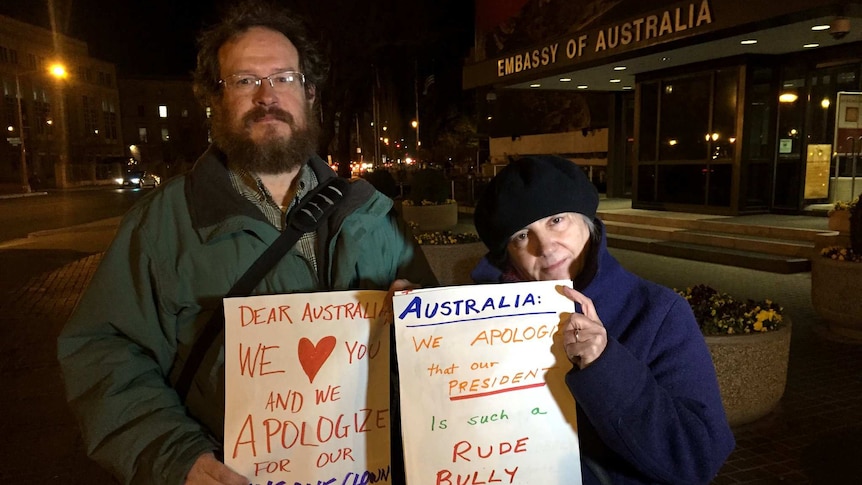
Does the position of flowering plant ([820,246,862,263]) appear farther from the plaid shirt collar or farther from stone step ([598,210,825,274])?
the plaid shirt collar

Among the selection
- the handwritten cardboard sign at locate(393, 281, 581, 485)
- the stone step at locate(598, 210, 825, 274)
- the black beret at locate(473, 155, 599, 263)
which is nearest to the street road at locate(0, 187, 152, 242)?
the stone step at locate(598, 210, 825, 274)

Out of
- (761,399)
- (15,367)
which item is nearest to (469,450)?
(761,399)

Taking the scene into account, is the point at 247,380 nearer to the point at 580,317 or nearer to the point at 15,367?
the point at 580,317

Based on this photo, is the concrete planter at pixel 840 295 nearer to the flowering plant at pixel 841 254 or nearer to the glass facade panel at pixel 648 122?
the flowering plant at pixel 841 254

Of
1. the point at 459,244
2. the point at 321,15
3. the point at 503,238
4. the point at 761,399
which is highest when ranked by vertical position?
the point at 321,15

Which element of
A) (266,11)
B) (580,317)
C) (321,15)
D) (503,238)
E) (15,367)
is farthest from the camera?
(321,15)

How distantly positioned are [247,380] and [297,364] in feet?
0.45

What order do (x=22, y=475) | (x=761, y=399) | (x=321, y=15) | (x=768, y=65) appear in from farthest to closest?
(x=321, y=15) < (x=768, y=65) < (x=761, y=399) < (x=22, y=475)

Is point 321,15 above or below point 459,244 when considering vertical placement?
above

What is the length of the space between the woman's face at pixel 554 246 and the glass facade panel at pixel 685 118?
12.5 metres

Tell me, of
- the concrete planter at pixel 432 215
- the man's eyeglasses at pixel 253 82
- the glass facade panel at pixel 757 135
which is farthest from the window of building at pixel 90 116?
the man's eyeglasses at pixel 253 82

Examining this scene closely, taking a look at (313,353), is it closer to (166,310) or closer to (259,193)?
(166,310)

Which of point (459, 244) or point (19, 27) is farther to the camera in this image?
point (19, 27)

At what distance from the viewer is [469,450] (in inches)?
63.2
